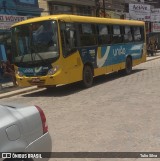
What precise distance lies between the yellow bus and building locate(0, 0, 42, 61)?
475 centimetres

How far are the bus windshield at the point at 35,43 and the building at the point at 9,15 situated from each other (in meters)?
4.79

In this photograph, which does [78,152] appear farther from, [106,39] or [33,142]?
[106,39]

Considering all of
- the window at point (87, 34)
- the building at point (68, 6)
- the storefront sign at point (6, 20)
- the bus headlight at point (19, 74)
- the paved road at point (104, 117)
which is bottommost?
the paved road at point (104, 117)

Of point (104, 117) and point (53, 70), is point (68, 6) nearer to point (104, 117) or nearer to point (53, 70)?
point (53, 70)

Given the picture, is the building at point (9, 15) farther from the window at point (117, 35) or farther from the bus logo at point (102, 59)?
the bus logo at point (102, 59)

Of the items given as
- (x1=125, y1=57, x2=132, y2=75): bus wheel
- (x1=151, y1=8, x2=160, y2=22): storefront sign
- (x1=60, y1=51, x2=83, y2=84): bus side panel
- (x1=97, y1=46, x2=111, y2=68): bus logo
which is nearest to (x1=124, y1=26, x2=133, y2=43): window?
(x1=125, y1=57, x2=132, y2=75): bus wheel

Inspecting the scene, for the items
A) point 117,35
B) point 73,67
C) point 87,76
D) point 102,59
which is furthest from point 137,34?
point 73,67

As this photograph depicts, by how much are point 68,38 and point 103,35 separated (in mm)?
3484

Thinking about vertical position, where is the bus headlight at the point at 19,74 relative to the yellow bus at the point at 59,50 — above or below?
below

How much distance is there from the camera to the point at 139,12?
138 feet

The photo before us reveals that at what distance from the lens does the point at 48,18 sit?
14203 millimetres

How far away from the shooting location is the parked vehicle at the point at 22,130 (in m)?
4.07

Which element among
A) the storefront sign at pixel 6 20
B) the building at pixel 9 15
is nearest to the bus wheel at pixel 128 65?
the building at pixel 9 15

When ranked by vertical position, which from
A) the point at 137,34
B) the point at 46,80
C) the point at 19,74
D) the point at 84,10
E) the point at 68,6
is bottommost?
the point at 46,80
